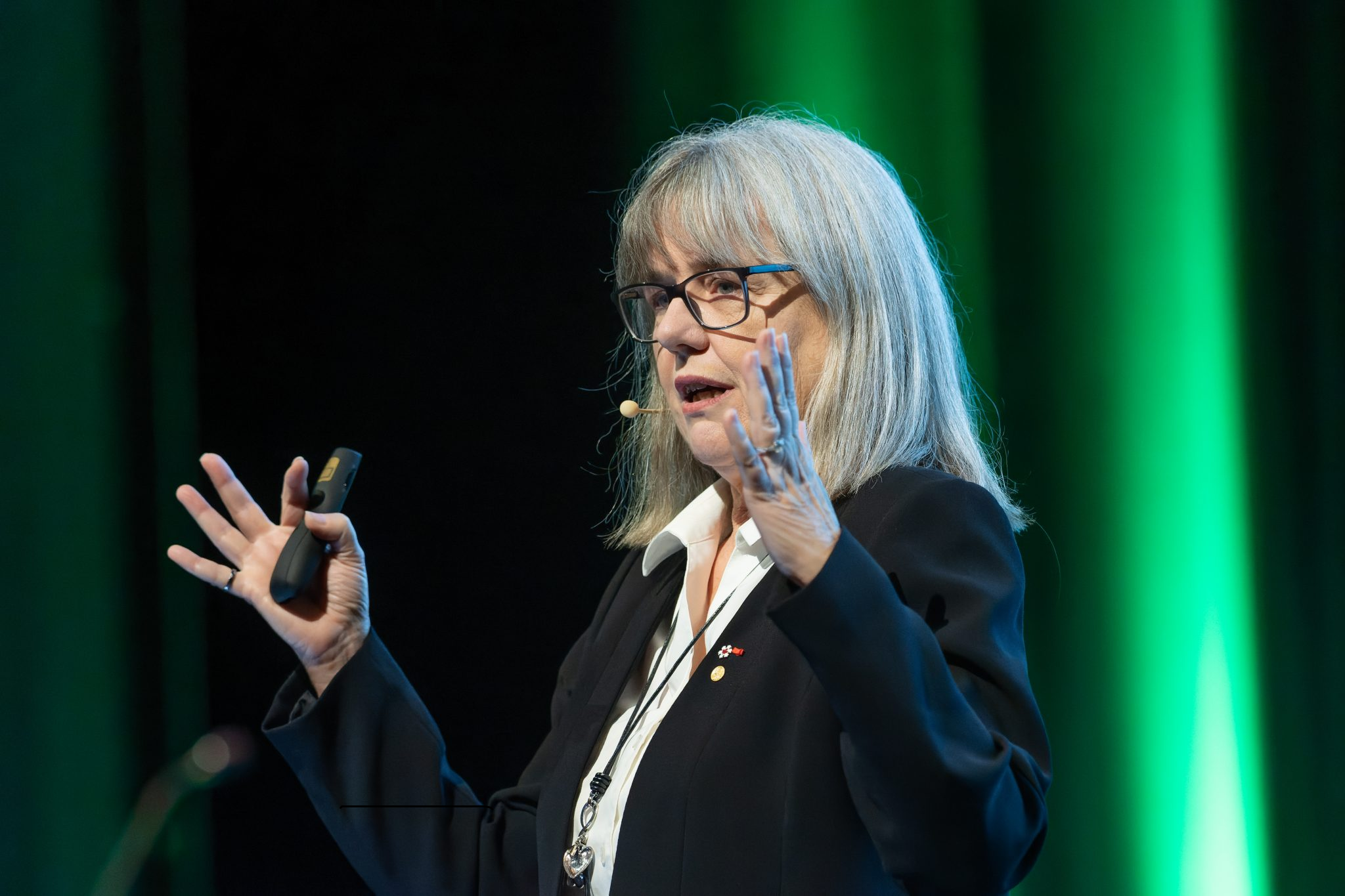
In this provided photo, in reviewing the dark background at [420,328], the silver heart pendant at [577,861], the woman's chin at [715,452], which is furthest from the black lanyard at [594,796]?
the dark background at [420,328]

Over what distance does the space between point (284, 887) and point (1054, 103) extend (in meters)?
2.09

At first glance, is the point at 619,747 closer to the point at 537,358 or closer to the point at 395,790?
the point at 395,790

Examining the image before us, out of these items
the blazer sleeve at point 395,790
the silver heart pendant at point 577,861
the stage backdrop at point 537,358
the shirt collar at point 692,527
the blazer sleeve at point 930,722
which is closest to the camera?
the blazer sleeve at point 930,722

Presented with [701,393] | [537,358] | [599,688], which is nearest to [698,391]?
[701,393]

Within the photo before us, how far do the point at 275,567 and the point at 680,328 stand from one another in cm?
58

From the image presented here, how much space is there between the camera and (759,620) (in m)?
1.29

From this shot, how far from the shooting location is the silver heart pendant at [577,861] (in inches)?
52.4

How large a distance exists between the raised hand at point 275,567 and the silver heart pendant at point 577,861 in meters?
0.39

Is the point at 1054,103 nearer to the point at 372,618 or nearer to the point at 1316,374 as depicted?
the point at 1316,374

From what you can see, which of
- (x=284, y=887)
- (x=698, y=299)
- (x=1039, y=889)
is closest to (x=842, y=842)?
(x=698, y=299)

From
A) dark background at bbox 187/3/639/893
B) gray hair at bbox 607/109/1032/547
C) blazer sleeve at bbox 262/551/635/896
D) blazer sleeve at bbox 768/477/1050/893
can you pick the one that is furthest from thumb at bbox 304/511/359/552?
dark background at bbox 187/3/639/893

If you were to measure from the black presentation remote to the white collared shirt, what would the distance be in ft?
1.38

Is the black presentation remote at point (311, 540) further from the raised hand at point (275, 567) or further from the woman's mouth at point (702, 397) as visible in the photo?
the woman's mouth at point (702, 397)

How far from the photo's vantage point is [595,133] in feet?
7.64
